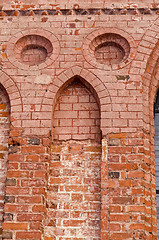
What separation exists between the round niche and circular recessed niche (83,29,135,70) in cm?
49

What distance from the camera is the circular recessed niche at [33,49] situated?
632 cm

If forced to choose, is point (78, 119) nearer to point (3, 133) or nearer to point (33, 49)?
point (3, 133)

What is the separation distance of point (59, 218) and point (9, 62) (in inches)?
95.2

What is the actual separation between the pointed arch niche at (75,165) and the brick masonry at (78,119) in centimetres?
1

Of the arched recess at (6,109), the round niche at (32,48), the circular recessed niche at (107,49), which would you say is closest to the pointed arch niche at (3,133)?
the arched recess at (6,109)

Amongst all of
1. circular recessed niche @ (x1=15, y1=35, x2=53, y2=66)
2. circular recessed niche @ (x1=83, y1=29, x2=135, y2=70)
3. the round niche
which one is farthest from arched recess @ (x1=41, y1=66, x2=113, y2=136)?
circular recessed niche @ (x1=15, y1=35, x2=53, y2=66)

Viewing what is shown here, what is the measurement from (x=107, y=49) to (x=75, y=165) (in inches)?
75.1

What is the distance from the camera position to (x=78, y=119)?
5930mm

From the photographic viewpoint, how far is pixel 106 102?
19.2 ft

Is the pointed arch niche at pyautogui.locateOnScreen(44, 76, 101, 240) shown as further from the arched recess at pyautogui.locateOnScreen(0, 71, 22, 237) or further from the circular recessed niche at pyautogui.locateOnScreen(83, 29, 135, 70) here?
the arched recess at pyautogui.locateOnScreen(0, 71, 22, 237)

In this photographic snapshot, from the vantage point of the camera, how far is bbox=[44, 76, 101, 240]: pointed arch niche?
17.5 feet

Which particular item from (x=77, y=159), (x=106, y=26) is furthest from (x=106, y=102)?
(x=106, y=26)

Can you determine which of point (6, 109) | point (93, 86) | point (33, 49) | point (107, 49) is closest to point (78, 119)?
point (93, 86)

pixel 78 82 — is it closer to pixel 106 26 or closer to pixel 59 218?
pixel 106 26
